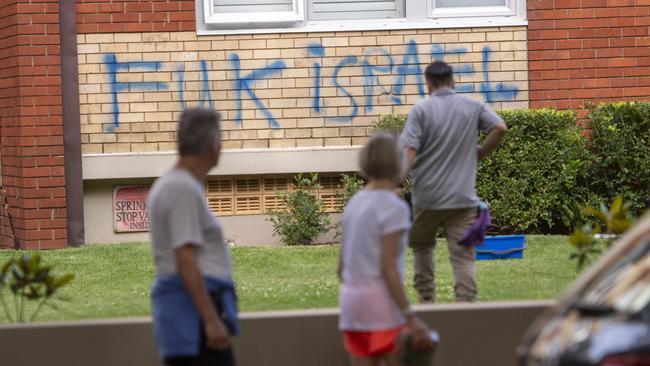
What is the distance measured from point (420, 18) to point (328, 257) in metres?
3.05

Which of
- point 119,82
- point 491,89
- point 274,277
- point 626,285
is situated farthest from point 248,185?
point 626,285

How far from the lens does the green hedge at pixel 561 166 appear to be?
13227mm

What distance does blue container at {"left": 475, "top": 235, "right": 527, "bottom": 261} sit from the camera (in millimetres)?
11852

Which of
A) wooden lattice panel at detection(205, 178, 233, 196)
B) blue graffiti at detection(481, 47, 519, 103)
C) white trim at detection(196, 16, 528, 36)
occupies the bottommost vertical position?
wooden lattice panel at detection(205, 178, 233, 196)

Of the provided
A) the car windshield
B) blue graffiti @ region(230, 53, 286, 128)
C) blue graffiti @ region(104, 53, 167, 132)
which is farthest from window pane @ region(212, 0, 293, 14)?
the car windshield

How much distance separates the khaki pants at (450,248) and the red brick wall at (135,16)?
215 inches

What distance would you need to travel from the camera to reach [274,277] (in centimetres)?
1132

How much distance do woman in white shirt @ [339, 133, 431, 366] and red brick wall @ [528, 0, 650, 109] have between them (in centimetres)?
849

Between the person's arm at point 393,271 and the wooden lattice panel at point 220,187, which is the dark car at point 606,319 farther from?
the wooden lattice panel at point 220,187

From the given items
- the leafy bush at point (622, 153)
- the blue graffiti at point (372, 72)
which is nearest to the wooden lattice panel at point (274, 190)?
the blue graffiti at point (372, 72)

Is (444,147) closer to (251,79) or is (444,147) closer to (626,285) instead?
(626,285)

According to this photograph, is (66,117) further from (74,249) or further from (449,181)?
(449,181)

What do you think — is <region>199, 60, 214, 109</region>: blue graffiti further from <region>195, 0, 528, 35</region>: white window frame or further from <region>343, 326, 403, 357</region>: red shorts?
<region>343, 326, 403, 357</region>: red shorts

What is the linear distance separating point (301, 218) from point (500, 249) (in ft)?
8.08
